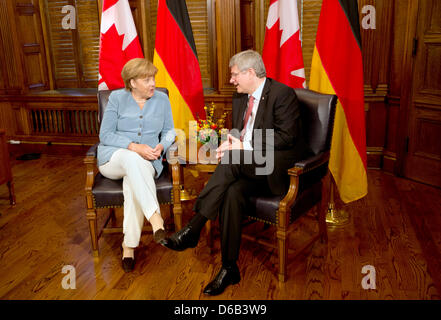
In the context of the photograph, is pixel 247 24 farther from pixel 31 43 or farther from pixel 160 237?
pixel 160 237

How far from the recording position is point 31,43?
5.02 metres

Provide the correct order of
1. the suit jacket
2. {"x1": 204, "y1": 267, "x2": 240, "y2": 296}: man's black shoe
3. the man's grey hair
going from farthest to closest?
the man's grey hair, the suit jacket, {"x1": 204, "y1": 267, "x2": 240, "y2": 296}: man's black shoe

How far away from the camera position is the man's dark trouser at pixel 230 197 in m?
2.39

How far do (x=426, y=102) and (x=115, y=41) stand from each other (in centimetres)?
266

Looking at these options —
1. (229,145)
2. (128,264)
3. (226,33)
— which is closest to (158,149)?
(229,145)

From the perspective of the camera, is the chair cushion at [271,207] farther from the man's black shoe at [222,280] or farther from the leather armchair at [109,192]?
the leather armchair at [109,192]

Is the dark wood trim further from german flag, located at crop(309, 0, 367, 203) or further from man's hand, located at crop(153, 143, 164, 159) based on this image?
man's hand, located at crop(153, 143, 164, 159)

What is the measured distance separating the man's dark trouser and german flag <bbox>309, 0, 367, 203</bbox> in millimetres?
839

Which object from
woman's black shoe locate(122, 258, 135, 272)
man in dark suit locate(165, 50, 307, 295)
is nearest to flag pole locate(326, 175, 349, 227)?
man in dark suit locate(165, 50, 307, 295)

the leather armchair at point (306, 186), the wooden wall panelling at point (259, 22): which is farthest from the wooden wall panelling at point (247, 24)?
the leather armchair at point (306, 186)

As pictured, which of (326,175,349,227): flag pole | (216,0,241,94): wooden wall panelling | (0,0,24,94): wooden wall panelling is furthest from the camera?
(0,0,24,94): wooden wall panelling

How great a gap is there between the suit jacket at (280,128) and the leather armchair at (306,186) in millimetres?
70

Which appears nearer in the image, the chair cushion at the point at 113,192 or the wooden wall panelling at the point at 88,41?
the chair cushion at the point at 113,192

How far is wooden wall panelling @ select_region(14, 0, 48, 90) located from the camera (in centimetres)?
490
